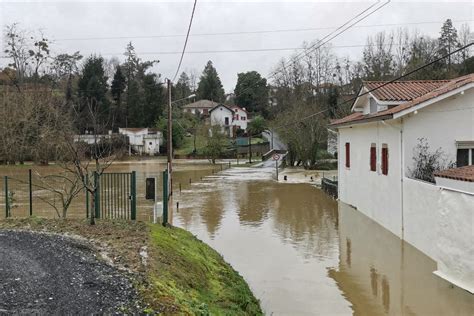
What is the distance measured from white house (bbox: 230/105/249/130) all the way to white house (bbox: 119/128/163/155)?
65.1 feet

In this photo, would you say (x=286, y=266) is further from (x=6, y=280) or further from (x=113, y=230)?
(x=6, y=280)

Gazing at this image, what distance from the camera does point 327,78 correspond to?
2960 inches

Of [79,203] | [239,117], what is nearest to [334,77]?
[239,117]

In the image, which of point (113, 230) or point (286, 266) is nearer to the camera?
point (113, 230)

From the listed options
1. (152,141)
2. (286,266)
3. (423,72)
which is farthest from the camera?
(152,141)

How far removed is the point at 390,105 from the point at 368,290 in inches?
392

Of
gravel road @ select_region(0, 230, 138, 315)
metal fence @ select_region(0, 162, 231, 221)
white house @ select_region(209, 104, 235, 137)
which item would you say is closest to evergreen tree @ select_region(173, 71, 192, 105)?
white house @ select_region(209, 104, 235, 137)

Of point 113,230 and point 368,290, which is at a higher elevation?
point 113,230

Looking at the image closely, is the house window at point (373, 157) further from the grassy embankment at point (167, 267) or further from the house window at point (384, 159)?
the grassy embankment at point (167, 267)

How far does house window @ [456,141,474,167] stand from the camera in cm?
1488

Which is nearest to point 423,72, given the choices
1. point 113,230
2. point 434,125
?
point 434,125

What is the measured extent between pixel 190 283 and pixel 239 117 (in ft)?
291

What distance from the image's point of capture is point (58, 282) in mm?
6508

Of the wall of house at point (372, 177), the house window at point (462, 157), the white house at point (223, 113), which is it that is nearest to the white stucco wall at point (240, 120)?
the white house at point (223, 113)
